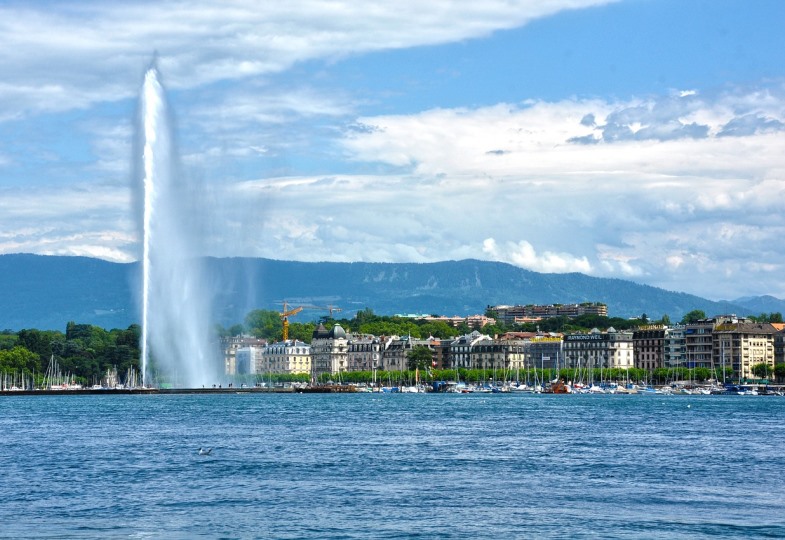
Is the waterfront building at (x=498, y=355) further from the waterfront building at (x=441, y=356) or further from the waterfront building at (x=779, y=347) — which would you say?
the waterfront building at (x=779, y=347)

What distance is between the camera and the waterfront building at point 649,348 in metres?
172

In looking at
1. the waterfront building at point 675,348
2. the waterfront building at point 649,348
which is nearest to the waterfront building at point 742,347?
the waterfront building at point 675,348

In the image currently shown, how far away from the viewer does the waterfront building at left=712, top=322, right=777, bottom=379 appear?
15838cm

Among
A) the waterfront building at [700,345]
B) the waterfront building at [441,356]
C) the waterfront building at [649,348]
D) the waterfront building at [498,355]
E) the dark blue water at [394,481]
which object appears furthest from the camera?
the waterfront building at [441,356]

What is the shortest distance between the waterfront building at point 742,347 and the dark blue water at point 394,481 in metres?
98.8

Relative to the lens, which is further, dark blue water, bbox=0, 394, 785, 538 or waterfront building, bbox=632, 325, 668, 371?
waterfront building, bbox=632, 325, 668, 371

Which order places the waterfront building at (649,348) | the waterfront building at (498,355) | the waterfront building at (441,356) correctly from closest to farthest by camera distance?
the waterfront building at (649,348)
the waterfront building at (498,355)
the waterfront building at (441,356)

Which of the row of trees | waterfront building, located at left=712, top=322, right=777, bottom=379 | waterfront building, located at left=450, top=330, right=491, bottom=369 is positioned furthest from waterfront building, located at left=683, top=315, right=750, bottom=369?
the row of trees

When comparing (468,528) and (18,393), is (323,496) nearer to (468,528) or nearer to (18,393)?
(468,528)

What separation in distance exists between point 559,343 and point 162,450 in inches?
→ 5746

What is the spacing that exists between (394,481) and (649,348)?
5632 inches

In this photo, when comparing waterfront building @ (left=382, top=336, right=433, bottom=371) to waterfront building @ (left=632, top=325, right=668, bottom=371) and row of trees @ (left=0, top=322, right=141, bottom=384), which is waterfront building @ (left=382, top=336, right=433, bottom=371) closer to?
waterfront building @ (left=632, top=325, right=668, bottom=371)

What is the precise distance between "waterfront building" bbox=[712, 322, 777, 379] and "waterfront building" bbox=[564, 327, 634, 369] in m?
19.0

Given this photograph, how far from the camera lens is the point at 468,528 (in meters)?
27.5
